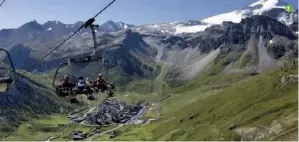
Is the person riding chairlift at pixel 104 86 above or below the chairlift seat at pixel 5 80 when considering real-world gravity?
below

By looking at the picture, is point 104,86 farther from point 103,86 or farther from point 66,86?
point 66,86

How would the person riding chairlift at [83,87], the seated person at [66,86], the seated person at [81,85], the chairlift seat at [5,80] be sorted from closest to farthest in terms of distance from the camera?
the chairlift seat at [5,80], the seated person at [66,86], the person riding chairlift at [83,87], the seated person at [81,85]

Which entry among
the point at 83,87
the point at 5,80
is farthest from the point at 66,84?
the point at 5,80

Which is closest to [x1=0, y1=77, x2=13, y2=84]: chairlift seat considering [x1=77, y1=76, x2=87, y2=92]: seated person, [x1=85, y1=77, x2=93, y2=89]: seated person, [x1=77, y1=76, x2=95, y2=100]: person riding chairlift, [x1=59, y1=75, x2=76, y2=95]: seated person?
[x1=59, y1=75, x2=76, y2=95]: seated person

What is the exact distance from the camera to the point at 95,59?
3259 cm

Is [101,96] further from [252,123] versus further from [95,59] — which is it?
[252,123]

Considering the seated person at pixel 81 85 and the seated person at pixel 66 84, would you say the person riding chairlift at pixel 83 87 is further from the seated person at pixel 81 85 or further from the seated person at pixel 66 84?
the seated person at pixel 66 84

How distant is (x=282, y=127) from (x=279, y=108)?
70.8ft

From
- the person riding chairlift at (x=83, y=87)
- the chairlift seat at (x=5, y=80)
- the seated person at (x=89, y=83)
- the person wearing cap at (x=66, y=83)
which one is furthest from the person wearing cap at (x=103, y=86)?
the chairlift seat at (x=5, y=80)

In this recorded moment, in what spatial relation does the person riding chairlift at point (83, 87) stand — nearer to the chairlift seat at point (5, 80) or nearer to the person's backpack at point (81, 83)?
the person's backpack at point (81, 83)

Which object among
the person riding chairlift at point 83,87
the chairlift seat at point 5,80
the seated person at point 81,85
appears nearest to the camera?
the chairlift seat at point 5,80

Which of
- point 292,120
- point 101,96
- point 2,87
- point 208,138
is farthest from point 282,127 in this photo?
point 2,87

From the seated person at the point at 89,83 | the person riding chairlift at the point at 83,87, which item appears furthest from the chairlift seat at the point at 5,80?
the seated person at the point at 89,83

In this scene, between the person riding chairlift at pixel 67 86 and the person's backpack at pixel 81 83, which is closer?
the person riding chairlift at pixel 67 86
